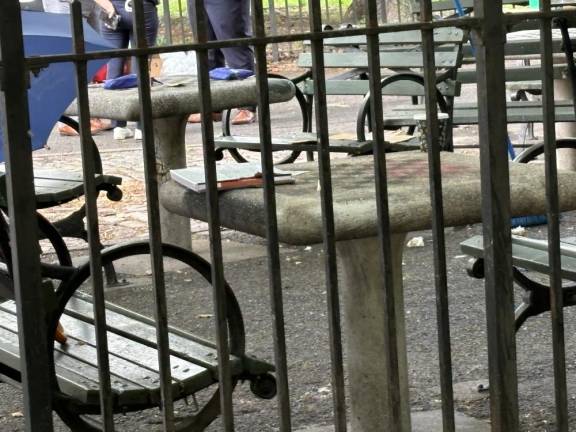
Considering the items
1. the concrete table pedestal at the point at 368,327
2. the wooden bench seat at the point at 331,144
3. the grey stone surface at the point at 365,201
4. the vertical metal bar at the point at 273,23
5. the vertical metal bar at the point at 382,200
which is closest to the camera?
the vertical metal bar at the point at 382,200

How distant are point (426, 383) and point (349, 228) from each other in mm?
1582

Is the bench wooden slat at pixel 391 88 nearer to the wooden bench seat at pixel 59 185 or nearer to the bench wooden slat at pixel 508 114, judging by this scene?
the bench wooden slat at pixel 508 114

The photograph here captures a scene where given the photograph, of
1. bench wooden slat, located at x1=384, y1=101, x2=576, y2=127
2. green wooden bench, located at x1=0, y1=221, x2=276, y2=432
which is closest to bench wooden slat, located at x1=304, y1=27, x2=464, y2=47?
bench wooden slat, located at x1=384, y1=101, x2=576, y2=127

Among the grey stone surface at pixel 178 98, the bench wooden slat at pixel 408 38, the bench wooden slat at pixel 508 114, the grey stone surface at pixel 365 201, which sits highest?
the bench wooden slat at pixel 408 38

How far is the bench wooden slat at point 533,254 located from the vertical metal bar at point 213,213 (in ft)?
4.32

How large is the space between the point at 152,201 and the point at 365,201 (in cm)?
65

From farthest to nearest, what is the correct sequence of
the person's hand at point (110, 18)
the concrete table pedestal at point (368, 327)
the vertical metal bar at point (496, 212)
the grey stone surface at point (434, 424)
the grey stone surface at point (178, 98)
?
the person's hand at point (110, 18) → the grey stone surface at point (178, 98) → the grey stone surface at point (434, 424) → the concrete table pedestal at point (368, 327) → the vertical metal bar at point (496, 212)

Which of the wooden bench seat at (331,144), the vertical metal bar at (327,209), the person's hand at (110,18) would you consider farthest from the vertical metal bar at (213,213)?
the person's hand at (110,18)

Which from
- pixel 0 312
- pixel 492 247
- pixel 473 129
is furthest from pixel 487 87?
Answer: pixel 473 129

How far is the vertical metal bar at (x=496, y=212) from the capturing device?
284 cm

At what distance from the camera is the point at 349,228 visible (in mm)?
2945

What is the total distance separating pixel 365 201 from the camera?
10.0 feet

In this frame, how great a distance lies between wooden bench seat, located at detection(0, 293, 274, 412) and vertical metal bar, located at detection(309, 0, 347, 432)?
0.45m

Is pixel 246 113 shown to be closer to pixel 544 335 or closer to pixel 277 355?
pixel 544 335
